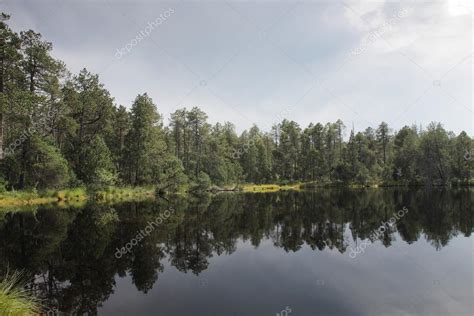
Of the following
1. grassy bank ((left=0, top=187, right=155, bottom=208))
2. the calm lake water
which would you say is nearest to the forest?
grassy bank ((left=0, top=187, right=155, bottom=208))

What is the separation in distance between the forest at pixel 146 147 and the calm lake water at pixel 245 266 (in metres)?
16.6

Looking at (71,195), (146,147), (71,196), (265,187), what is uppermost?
(146,147)

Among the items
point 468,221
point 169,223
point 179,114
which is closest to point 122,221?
point 169,223

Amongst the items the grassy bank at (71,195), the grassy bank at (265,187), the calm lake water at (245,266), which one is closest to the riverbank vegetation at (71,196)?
the grassy bank at (71,195)

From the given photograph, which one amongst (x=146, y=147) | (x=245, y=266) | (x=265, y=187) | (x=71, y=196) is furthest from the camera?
(x=265, y=187)

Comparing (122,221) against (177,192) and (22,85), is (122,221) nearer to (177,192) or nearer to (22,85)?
(22,85)

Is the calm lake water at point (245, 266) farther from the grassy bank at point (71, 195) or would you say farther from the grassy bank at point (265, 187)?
the grassy bank at point (265, 187)

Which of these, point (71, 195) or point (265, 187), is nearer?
point (71, 195)

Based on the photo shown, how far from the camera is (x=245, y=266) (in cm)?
1239

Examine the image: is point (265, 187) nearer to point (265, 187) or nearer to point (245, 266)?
point (265, 187)

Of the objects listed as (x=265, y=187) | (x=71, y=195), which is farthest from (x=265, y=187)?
(x=71, y=195)

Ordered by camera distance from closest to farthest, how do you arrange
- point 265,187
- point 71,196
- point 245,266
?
point 245,266, point 71,196, point 265,187

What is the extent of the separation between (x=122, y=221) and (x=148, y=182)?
31419 mm

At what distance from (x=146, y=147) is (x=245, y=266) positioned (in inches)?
1623
